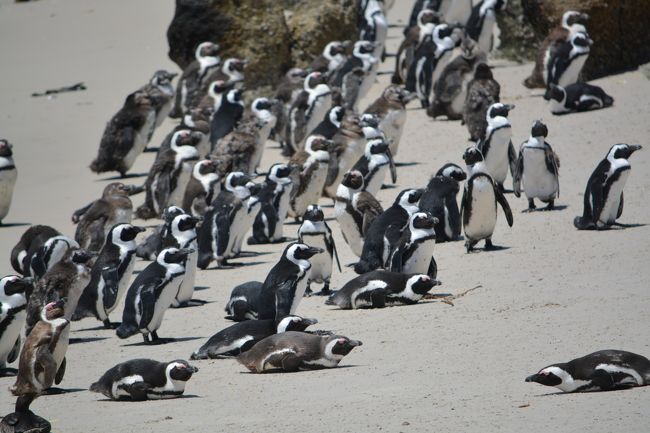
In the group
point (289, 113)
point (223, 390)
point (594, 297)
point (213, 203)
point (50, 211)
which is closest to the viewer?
point (223, 390)

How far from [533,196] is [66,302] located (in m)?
4.74

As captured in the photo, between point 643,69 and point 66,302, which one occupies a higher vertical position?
point 643,69

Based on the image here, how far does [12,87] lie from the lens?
70.4 ft

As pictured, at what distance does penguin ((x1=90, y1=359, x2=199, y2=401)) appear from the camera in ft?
23.6

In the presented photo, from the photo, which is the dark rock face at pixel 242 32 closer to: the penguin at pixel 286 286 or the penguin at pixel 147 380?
the penguin at pixel 286 286

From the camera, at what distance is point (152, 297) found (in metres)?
8.86

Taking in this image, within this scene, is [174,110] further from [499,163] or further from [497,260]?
[497,260]

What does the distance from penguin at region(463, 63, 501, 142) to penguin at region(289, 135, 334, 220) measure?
2205mm

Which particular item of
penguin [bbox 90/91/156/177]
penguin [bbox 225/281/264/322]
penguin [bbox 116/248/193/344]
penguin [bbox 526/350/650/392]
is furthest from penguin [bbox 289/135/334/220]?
penguin [bbox 526/350/650/392]

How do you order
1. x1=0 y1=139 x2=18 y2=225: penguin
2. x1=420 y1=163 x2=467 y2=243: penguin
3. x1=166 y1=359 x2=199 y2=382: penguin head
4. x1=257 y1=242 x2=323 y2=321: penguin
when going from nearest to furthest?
x1=166 y1=359 x2=199 y2=382: penguin head
x1=257 y1=242 x2=323 y2=321: penguin
x1=420 y1=163 x2=467 y2=243: penguin
x1=0 y1=139 x2=18 y2=225: penguin

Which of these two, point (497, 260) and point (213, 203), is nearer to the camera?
point (497, 260)

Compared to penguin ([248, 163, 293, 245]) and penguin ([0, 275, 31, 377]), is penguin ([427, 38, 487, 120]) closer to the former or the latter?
penguin ([248, 163, 293, 245])

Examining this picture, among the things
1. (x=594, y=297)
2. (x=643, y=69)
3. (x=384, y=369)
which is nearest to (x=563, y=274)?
(x=594, y=297)

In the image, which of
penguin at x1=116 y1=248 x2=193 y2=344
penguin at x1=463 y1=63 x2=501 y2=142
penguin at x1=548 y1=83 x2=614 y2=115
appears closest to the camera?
penguin at x1=116 y1=248 x2=193 y2=344
